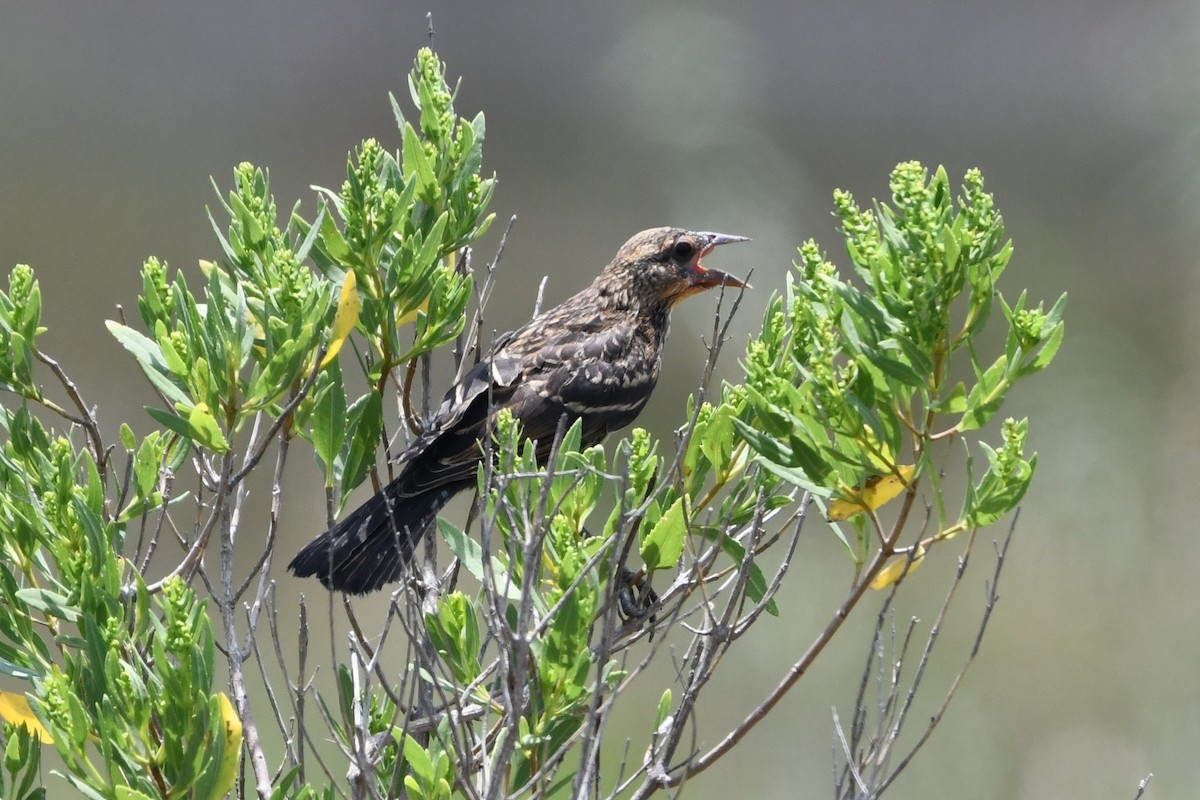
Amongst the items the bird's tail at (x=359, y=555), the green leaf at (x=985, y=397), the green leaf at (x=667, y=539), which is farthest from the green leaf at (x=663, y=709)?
the bird's tail at (x=359, y=555)

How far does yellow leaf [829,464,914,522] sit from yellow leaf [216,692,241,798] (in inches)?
29.1

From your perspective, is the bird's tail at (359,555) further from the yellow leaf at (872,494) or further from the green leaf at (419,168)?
the yellow leaf at (872,494)

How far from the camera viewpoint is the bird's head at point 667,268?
347cm

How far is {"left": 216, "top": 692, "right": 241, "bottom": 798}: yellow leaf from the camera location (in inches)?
60.6

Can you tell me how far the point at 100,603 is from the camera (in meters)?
1.60

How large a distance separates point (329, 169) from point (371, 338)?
694cm

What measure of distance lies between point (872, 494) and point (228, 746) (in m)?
0.79

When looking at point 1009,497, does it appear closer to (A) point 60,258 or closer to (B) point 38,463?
(B) point 38,463

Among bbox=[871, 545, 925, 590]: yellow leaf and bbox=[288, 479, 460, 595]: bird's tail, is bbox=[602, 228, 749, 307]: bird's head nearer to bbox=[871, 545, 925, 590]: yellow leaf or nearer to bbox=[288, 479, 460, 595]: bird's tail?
bbox=[288, 479, 460, 595]: bird's tail

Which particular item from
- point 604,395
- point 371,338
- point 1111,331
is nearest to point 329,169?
point 1111,331

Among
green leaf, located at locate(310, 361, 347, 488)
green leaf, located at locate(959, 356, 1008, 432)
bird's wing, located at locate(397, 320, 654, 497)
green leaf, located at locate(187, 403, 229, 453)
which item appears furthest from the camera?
bird's wing, located at locate(397, 320, 654, 497)

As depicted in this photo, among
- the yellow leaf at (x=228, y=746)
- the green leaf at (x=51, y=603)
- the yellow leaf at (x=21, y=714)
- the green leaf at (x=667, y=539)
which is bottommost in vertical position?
the yellow leaf at (x=228, y=746)

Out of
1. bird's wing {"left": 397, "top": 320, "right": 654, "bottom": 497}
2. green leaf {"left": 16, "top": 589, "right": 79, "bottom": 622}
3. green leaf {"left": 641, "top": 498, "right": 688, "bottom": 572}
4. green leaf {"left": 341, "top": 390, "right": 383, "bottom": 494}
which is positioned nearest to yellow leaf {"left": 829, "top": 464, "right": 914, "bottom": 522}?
green leaf {"left": 641, "top": 498, "right": 688, "bottom": 572}

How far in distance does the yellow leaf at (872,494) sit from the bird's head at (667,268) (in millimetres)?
1797
